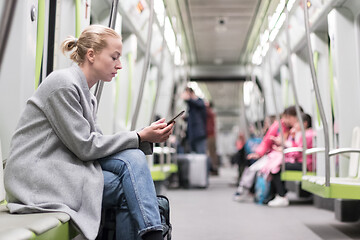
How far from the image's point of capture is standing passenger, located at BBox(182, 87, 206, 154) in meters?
9.16

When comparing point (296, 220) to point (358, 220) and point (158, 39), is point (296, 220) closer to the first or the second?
point (358, 220)

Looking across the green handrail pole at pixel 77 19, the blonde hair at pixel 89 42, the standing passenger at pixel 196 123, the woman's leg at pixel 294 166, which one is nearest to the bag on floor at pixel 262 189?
the woman's leg at pixel 294 166

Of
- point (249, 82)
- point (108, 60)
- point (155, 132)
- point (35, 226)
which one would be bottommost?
point (35, 226)

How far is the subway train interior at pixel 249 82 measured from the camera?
8.79ft

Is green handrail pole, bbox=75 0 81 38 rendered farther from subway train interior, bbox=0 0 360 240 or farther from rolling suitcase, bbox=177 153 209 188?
rolling suitcase, bbox=177 153 209 188

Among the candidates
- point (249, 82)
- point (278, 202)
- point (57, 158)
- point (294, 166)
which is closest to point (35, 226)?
point (57, 158)

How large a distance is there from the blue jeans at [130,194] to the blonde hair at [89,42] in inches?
19.6

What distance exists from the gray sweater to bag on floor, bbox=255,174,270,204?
175 inches

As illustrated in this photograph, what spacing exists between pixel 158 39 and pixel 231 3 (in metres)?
1.48

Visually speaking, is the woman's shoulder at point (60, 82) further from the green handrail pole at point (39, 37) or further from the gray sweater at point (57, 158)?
the green handrail pole at point (39, 37)

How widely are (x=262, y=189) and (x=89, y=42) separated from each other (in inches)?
177

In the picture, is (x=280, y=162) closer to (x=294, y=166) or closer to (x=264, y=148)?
(x=294, y=166)

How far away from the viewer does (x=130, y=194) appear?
212 centimetres

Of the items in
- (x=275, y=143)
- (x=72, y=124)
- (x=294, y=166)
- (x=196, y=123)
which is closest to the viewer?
(x=72, y=124)
